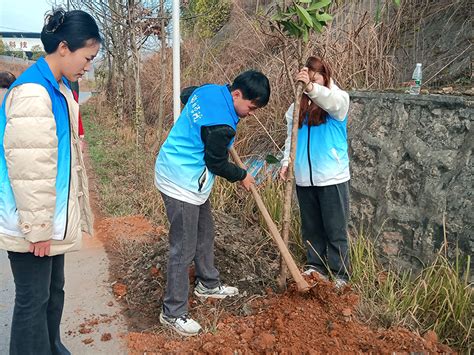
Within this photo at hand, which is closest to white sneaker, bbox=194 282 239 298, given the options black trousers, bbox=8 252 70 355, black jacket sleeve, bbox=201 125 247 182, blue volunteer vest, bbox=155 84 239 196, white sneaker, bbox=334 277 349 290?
white sneaker, bbox=334 277 349 290

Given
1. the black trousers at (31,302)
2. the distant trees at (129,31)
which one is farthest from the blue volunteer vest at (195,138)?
the distant trees at (129,31)

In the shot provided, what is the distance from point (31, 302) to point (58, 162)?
2.19ft

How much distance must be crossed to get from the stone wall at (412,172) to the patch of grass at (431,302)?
12.7 inches

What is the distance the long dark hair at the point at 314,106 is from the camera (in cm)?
310

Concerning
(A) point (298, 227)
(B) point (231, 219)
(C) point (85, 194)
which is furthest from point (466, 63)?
(C) point (85, 194)

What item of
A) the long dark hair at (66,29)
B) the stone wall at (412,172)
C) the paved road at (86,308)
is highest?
the long dark hair at (66,29)

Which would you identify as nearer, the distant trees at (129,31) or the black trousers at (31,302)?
the black trousers at (31,302)

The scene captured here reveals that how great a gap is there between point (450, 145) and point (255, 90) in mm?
1780

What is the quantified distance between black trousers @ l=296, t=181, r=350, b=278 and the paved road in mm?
1568

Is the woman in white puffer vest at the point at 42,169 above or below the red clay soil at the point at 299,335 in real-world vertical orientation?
above

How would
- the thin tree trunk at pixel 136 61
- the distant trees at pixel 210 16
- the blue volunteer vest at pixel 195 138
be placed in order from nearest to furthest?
the blue volunteer vest at pixel 195 138, the thin tree trunk at pixel 136 61, the distant trees at pixel 210 16

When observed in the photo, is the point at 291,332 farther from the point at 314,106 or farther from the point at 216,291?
the point at 314,106

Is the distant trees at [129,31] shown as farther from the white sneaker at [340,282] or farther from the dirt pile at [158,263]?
the white sneaker at [340,282]

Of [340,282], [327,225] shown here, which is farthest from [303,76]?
[340,282]
